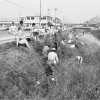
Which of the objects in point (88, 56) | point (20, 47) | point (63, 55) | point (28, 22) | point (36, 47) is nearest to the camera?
point (20, 47)

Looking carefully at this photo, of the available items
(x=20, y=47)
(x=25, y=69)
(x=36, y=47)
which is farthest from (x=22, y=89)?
(x=36, y=47)

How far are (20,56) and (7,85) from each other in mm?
2294

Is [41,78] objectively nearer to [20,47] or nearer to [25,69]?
[25,69]

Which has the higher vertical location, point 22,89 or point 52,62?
point 52,62

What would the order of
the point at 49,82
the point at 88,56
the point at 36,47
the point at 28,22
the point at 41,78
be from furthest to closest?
1. the point at 28,22
2. the point at 88,56
3. the point at 36,47
4. the point at 41,78
5. the point at 49,82

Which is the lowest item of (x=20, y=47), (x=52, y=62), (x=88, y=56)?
(x=88, y=56)

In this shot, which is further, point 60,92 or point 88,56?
point 88,56

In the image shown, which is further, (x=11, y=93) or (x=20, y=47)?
(x=20, y=47)

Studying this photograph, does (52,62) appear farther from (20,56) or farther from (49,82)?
(20,56)

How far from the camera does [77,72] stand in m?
6.43

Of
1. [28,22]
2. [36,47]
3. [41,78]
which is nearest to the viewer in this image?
[41,78]

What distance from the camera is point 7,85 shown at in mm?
5031

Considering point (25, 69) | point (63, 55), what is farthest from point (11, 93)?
point (63, 55)

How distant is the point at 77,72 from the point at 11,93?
3.12m
